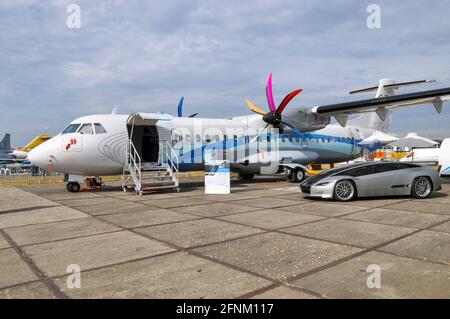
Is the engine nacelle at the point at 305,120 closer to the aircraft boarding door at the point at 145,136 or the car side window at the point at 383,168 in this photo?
the aircraft boarding door at the point at 145,136

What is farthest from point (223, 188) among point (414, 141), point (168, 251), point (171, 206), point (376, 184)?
point (414, 141)

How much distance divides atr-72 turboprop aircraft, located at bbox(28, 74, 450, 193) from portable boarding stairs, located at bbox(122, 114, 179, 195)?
0.15 feet

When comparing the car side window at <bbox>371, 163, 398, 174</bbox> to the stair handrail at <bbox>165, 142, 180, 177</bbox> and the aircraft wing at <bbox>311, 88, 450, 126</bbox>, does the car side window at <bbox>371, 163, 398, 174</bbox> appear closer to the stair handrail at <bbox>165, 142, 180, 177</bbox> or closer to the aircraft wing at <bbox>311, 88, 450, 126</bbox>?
the aircraft wing at <bbox>311, 88, 450, 126</bbox>

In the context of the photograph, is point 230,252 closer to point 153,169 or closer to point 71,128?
point 153,169

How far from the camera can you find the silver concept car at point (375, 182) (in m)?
10.3

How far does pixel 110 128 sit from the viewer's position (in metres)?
14.2

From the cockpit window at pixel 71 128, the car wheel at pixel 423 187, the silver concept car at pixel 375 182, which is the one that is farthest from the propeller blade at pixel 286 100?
the cockpit window at pixel 71 128

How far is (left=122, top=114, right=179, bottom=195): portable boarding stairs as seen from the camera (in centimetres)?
1365

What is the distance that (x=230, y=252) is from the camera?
17.2 ft

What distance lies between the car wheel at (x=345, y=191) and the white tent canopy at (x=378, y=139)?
13.0 m

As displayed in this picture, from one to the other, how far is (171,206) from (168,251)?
4826 mm

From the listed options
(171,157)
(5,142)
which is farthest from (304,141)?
(5,142)

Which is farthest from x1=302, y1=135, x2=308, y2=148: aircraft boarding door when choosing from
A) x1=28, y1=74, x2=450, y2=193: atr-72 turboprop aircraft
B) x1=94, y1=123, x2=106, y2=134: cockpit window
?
x1=94, y1=123, x2=106, y2=134: cockpit window
